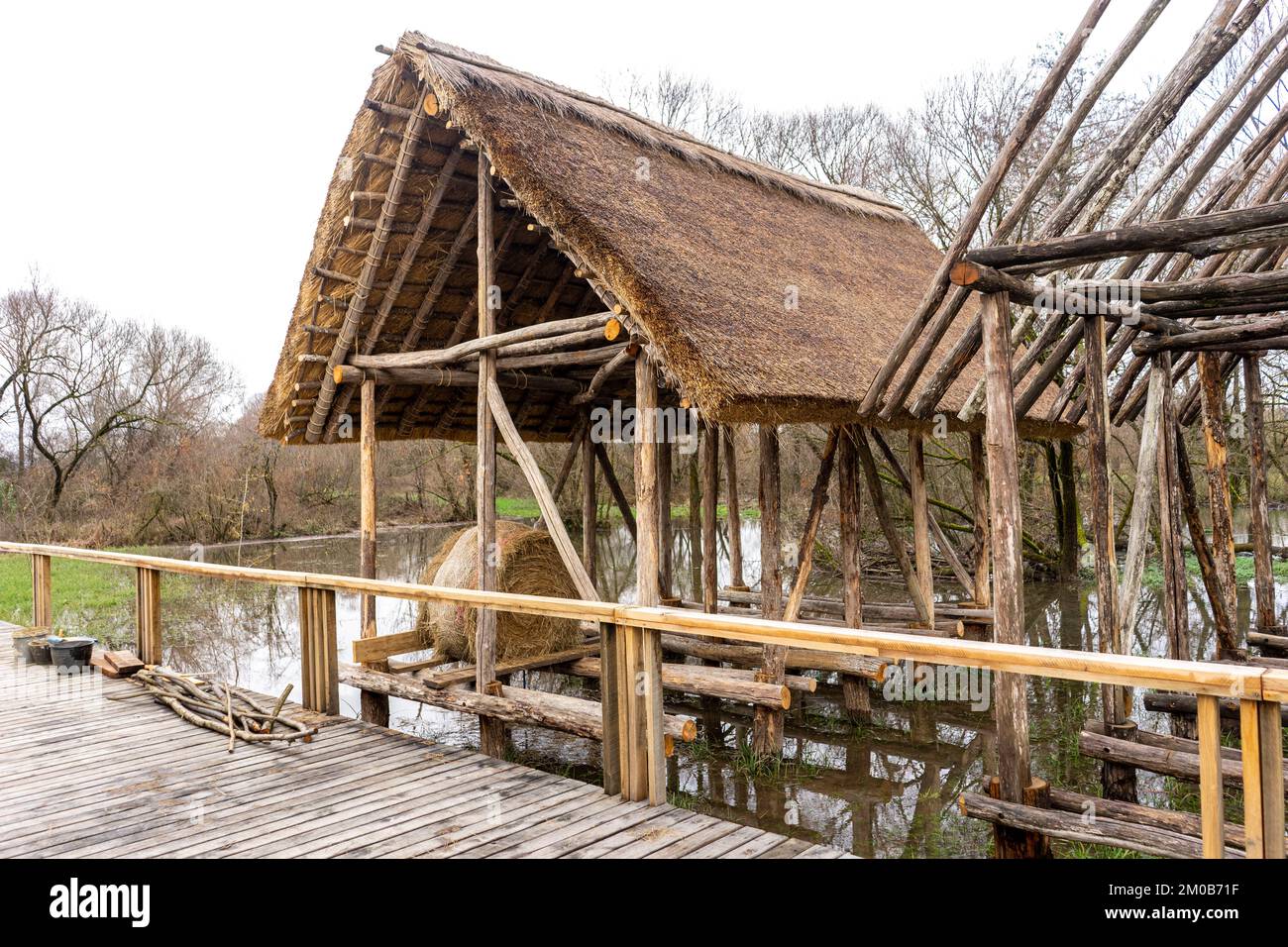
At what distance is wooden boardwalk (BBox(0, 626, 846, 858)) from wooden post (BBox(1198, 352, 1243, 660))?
19.0 feet

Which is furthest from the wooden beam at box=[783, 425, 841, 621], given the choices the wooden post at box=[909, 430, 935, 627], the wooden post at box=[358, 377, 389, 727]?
the wooden post at box=[358, 377, 389, 727]

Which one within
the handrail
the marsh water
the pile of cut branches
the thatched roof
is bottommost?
the marsh water

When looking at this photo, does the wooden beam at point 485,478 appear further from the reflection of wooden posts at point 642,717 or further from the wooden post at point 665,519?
the wooden post at point 665,519

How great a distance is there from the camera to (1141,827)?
4676 millimetres

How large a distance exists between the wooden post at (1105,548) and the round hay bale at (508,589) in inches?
180

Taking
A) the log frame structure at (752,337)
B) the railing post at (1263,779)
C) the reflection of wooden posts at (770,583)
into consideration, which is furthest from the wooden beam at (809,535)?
the railing post at (1263,779)

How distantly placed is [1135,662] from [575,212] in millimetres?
4798

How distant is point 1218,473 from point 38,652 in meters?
10.2

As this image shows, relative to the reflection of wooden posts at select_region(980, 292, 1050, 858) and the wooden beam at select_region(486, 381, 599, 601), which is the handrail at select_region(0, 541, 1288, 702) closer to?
the reflection of wooden posts at select_region(980, 292, 1050, 858)

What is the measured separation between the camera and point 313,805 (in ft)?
13.9

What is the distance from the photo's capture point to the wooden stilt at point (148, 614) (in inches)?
281

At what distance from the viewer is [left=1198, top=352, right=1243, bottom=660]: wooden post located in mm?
7664

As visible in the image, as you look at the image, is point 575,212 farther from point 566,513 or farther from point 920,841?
point 566,513
